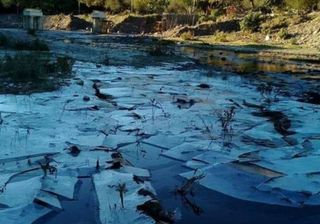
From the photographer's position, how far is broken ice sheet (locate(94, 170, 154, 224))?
12.7 feet

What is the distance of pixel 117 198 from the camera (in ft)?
14.0

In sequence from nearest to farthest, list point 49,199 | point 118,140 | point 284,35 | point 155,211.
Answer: point 155,211 < point 49,199 < point 118,140 < point 284,35

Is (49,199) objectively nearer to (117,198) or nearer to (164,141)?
(117,198)

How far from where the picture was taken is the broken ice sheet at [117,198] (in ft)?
12.7

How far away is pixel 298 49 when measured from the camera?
2714cm

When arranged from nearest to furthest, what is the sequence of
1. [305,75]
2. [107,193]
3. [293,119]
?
[107,193], [293,119], [305,75]

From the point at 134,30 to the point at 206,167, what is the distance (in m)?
44.6

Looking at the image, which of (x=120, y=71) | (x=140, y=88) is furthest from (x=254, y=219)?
(x=120, y=71)

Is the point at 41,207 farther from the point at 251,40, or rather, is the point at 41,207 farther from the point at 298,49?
the point at 251,40

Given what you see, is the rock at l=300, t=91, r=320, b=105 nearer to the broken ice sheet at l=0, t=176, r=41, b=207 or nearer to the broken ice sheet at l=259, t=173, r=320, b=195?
the broken ice sheet at l=259, t=173, r=320, b=195

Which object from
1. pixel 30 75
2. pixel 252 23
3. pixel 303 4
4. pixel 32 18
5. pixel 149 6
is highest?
pixel 303 4

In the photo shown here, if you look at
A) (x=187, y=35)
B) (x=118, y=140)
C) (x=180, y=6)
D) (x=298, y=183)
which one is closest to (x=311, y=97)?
(x=118, y=140)

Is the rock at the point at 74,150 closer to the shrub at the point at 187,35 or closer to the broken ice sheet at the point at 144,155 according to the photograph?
the broken ice sheet at the point at 144,155

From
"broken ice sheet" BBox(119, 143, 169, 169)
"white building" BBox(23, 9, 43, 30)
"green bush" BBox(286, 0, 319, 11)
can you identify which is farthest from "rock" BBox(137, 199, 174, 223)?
"white building" BBox(23, 9, 43, 30)
